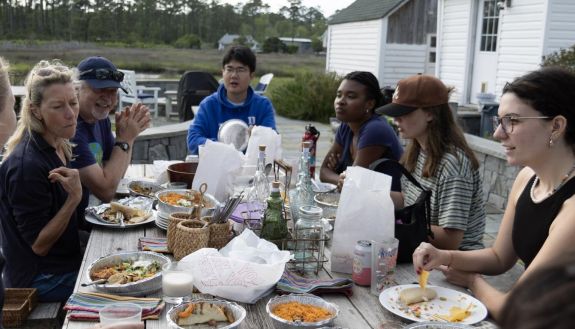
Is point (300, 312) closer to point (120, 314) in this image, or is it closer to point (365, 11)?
point (120, 314)

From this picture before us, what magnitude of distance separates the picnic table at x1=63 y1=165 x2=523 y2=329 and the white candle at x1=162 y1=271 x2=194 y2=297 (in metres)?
0.05

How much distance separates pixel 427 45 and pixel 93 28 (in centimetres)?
1651

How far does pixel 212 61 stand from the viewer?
26.2 metres

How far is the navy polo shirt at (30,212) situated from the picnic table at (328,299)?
24cm

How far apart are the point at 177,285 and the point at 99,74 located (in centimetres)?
189

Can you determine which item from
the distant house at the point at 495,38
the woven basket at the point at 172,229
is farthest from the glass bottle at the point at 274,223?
the distant house at the point at 495,38

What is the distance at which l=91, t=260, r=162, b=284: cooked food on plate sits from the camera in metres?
1.90

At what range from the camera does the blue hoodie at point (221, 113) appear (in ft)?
14.7

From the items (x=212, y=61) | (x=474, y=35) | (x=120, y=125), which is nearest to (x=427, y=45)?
(x=474, y=35)

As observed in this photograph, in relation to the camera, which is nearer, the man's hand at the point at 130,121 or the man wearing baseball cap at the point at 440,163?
the man wearing baseball cap at the point at 440,163

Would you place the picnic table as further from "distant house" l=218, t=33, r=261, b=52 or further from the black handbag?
"distant house" l=218, t=33, r=261, b=52

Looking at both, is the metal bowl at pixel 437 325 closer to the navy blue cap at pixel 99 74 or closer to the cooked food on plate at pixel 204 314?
the cooked food on plate at pixel 204 314

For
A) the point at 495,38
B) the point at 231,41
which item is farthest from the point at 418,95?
the point at 231,41

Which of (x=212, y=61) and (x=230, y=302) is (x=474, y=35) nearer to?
(x=230, y=302)
